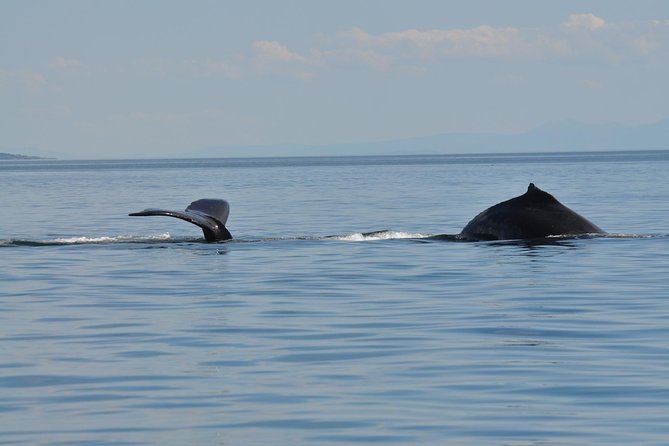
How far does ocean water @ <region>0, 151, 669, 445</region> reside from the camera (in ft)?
27.5

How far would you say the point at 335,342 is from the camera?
38.3 ft

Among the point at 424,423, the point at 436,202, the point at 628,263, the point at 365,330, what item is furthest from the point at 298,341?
the point at 436,202

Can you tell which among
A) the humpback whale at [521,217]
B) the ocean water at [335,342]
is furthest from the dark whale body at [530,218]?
the ocean water at [335,342]

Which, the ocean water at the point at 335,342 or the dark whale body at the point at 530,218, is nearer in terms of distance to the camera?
the ocean water at the point at 335,342

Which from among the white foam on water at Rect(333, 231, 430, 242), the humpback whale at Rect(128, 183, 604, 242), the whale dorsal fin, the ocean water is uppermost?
the whale dorsal fin

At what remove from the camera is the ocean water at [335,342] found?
8.38 meters

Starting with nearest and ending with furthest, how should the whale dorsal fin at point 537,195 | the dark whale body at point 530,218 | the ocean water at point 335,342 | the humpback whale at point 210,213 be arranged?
the ocean water at point 335,342 → the whale dorsal fin at point 537,195 → the dark whale body at point 530,218 → the humpback whale at point 210,213

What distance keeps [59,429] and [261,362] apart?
8.47 feet

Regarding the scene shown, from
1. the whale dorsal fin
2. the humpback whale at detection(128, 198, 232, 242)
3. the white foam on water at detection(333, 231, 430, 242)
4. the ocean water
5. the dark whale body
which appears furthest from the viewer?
the white foam on water at detection(333, 231, 430, 242)

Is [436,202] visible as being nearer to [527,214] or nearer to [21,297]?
[527,214]

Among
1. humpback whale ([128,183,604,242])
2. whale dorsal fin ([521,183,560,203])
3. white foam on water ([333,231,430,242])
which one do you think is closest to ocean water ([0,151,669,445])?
humpback whale ([128,183,604,242])

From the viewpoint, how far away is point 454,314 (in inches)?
528

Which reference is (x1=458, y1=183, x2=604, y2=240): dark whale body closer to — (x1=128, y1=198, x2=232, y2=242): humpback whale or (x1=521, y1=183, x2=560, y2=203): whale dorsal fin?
(x1=521, y1=183, x2=560, y2=203): whale dorsal fin

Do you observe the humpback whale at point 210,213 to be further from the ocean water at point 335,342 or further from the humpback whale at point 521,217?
the ocean water at point 335,342
